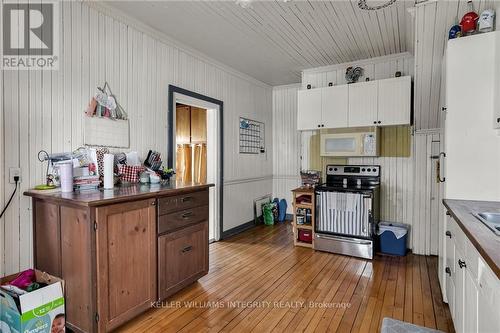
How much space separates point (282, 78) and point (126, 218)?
12.4 feet

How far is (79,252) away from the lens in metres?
1.85

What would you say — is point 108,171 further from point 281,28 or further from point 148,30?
point 281,28

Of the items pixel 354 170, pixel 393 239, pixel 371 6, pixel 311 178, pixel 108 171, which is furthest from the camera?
pixel 311 178

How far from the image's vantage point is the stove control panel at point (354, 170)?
158 inches

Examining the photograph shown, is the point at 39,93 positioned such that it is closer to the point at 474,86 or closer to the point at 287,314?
the point at 287,314

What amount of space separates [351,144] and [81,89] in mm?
3225

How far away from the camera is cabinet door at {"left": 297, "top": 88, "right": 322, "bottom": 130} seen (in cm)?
406

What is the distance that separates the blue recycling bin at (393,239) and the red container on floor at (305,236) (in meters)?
0.88

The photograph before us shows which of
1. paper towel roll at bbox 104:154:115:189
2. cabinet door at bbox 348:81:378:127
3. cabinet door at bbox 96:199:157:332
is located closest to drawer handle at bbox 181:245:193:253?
cabinet door at bbox 96:199:157:332

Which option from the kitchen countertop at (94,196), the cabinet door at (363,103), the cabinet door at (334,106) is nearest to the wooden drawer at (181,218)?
the kitchen countertop at (94,196)

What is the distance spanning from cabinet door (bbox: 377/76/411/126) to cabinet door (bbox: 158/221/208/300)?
2.63 meters

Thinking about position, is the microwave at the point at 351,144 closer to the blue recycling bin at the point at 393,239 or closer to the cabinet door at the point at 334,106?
the cabinet door at the point at 334,106

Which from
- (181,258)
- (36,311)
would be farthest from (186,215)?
(36,311)

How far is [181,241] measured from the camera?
2.50 m
